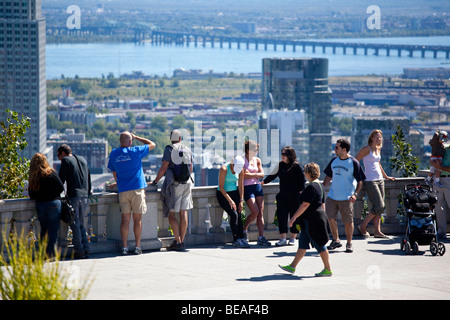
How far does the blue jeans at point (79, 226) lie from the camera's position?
10734mm

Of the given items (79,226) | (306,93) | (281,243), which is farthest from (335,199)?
(306,93)

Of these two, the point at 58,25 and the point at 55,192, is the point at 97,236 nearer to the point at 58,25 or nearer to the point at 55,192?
the point at 55,192

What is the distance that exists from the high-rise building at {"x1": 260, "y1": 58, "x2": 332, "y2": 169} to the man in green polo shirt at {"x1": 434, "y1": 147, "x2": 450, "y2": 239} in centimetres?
13469

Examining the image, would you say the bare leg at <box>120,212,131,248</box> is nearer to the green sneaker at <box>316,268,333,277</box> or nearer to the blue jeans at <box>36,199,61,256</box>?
the blue jeans at <box>36,199,61,256</box>

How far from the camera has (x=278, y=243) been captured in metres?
12.1

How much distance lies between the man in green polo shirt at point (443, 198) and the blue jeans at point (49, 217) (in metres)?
5.70

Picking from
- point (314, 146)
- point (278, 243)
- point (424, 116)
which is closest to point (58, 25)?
point (314, 146)

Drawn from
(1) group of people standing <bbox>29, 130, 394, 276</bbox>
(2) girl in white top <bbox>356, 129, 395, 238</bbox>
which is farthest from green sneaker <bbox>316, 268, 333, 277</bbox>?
(2) girl in white top <bbox>356, 129, 395, 238</bbox>

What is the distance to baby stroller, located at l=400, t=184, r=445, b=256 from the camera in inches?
453

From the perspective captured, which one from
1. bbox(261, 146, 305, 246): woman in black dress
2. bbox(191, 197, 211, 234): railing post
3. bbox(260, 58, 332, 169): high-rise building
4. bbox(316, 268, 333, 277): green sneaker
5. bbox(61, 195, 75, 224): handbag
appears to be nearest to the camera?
bbox(316, 268, 333, 277): green sneaker

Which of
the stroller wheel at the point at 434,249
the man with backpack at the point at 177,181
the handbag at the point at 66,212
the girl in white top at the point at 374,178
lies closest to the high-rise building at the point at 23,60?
the girl in white top at the point at 374,178

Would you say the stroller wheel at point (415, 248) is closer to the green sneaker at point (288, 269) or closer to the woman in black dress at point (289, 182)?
the woman in black dress at point (289, 182)

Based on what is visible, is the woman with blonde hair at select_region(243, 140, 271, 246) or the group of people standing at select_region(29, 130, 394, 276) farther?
the woman with blonde hair at select_region(243, 140, 271, 246)

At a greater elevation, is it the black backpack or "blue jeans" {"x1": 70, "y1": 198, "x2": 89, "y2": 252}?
the black backpack
